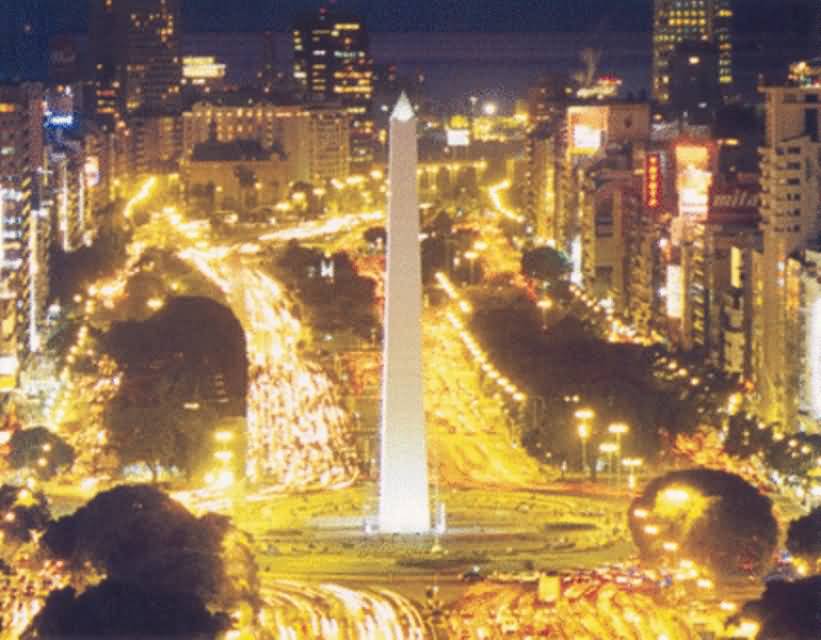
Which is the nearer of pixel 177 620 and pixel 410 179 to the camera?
pixel 177 620

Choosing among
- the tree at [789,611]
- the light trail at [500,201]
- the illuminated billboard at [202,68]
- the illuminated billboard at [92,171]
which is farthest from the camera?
the illuminated billboard at [202,68]

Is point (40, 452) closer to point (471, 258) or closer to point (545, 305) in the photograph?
point (545, 305)

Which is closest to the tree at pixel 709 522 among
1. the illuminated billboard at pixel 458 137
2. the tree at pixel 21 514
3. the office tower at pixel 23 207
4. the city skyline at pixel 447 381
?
the city skyline at pixel 447 381

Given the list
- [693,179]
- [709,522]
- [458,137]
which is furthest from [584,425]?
[458,137]

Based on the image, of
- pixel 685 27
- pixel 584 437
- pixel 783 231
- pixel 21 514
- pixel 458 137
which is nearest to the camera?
pixel 21 514

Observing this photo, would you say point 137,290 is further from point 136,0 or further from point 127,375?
point 136,0

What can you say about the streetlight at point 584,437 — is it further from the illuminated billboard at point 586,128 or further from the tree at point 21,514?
the illuminated billboard at point 586,128

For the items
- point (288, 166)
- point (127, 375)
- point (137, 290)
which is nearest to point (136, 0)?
point (288, 166)
